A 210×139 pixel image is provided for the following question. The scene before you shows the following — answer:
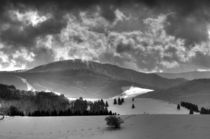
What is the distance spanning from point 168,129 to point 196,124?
536 cm

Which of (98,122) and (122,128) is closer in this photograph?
(122,128)

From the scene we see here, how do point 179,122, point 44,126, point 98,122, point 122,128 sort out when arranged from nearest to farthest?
point 179,122 → point 122,128 → point 98,122 → point 44,126

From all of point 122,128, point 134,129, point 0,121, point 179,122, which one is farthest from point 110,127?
point 0,121

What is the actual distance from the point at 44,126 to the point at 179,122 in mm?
37378

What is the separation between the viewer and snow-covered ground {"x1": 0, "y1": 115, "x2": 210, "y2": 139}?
2026 inches

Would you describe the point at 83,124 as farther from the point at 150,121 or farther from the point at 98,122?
the point at 150,121

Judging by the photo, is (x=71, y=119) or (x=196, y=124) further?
(x=71, y=119)

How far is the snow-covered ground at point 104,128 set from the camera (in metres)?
51.5

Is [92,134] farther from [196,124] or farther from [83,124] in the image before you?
[196,124]

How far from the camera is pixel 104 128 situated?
6675 centimetres

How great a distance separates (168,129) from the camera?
179 feet

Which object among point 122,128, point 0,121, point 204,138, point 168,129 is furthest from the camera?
point 0,121

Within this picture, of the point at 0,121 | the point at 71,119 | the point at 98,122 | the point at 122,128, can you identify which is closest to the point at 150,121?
the point at 122,128

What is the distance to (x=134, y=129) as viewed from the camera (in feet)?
196
